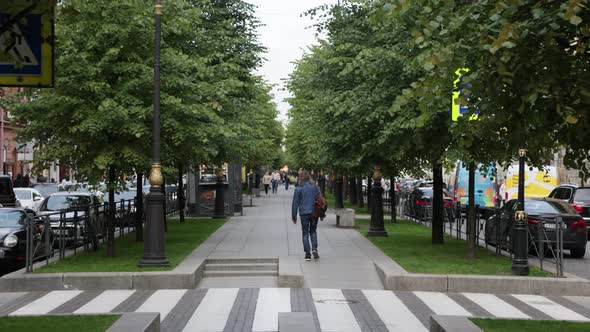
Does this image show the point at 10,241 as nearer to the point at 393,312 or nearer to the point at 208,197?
the point at 393,312

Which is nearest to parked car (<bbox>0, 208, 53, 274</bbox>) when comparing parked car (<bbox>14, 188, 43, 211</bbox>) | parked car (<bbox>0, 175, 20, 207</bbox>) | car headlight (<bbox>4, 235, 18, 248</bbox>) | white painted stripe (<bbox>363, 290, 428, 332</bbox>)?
car headlight (<bbox>4, 235, 18, 248</bbox>)

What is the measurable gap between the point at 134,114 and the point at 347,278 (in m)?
5.58

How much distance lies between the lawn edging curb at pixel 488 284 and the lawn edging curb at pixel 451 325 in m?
5.71

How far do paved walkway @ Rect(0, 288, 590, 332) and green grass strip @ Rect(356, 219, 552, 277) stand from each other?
1.85m

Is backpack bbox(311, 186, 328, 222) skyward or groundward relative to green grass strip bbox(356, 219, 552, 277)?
skyward

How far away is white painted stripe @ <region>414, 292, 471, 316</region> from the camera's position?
Answer: 502 inches

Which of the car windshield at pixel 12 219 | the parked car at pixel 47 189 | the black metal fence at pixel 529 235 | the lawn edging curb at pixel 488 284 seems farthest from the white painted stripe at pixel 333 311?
the parked car at pixel 47 189

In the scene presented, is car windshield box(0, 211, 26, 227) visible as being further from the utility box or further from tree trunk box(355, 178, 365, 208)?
tree trunk box(355, 178, 365, 208)

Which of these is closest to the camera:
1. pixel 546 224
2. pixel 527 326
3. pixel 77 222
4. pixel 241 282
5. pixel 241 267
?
pixel 527 326

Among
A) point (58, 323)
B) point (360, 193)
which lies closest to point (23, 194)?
point (360, 193)

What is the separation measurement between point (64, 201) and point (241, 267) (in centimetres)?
1032

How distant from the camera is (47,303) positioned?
1358cm

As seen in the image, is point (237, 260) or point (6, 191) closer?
point (237, 260)

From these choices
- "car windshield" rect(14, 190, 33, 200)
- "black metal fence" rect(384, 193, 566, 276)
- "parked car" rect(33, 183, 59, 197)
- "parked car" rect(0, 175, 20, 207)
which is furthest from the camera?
"parked car" rect(33, 183, 59, 197)
